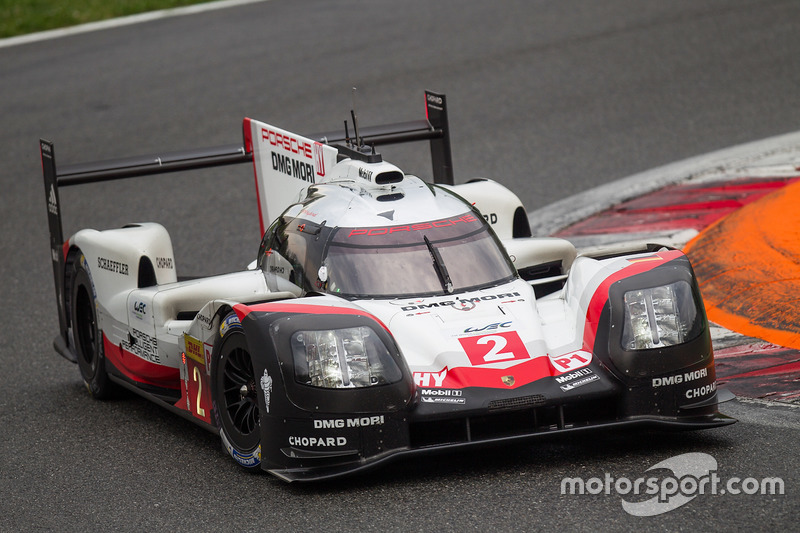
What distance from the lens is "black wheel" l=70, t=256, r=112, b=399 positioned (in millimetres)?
7441

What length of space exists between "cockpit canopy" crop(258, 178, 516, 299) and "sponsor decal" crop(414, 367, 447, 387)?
62 cm

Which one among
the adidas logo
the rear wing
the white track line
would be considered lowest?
the adidas logo

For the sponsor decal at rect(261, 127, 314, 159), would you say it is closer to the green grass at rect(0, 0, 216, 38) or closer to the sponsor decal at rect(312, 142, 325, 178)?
the sponsor decal at rect(312, 142, 325, 178)

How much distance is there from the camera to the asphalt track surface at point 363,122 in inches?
206

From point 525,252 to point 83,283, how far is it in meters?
2.77

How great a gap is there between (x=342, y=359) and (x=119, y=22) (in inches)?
566

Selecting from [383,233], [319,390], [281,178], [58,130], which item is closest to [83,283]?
[281,178]

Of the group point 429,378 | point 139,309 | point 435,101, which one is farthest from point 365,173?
point 435,101

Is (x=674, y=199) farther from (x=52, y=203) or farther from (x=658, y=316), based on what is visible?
(x=52, y=203)

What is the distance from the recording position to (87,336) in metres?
7.93

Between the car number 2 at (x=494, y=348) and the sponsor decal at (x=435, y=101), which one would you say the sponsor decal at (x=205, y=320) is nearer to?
the car number 2 at (x=494, y=348)

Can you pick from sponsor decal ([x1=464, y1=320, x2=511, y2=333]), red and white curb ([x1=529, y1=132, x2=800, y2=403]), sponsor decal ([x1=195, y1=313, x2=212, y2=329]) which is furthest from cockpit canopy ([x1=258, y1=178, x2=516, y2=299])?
red and white curb ([x1=529, y1=132, x2=800, y2=403])

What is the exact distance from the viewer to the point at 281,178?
26.1ft

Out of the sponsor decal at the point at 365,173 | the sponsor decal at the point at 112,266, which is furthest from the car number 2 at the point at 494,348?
the sponsor decal at the point at 112,266
